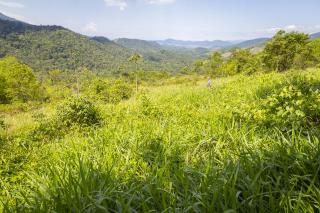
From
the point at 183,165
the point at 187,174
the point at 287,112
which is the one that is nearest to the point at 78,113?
the point at 183,165

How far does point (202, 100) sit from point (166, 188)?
610 centimetres

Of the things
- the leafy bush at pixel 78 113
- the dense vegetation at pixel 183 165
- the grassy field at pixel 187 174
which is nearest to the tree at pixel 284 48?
the dense vegetation at pixel 183 165

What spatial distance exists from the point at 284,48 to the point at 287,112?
29.6 m

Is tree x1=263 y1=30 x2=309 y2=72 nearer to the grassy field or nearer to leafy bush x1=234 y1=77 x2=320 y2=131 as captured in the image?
leafy bush x1=234 y1=77 x2=320 y2=131

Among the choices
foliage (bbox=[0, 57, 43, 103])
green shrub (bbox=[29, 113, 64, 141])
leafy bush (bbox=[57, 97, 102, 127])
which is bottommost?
foliage (bbox=[0, 57, 43, 103])

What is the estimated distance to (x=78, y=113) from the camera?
7.30m

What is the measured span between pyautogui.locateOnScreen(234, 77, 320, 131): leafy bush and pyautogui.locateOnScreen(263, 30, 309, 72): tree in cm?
2766

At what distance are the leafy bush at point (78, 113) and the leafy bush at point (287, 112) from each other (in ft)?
13.3

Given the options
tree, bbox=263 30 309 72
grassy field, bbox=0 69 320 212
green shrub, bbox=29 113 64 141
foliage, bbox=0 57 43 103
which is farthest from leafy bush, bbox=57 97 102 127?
foliage, bbox=0 57 43 103

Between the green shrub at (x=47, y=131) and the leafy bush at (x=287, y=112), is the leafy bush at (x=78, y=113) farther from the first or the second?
the leafy bush at (x=287, y=112)

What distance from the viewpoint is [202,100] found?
8523 mm

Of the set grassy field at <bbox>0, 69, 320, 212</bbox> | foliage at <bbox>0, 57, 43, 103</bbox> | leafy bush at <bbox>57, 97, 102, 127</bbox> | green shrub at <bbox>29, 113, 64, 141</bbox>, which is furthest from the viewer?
foliage at <bbox>0, 57, 43, 103</bbox>

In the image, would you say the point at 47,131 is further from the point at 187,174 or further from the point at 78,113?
the point at 187,174

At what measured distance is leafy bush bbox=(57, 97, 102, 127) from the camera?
7289mm
